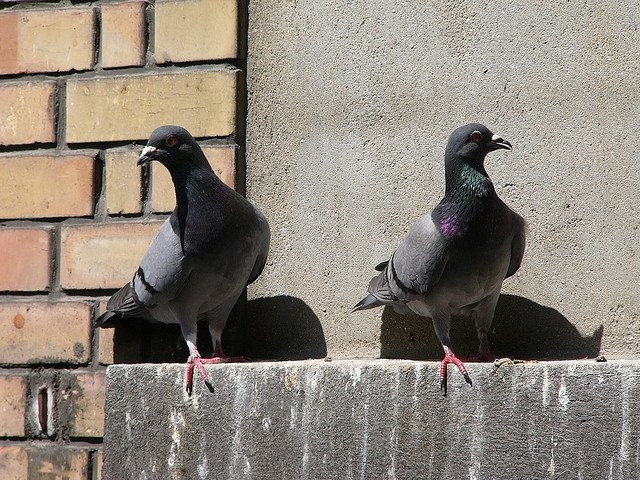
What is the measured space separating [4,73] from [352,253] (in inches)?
44.9

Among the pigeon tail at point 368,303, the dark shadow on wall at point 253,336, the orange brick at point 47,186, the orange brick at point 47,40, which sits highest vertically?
the orange brick at point 47,40

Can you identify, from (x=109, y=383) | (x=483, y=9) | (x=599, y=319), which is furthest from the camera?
(x=483, y=9)

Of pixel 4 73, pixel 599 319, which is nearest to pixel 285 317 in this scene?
pixel 599 319

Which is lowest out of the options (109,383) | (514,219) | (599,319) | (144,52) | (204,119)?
(109,383)

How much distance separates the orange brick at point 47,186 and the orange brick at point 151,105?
85 millimetres

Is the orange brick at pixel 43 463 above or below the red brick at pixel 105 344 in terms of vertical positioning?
below

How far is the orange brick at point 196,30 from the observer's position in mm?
2822

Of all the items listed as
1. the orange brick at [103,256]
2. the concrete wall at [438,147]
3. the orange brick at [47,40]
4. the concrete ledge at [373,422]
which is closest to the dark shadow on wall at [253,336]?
the concrete wall at [438,147]

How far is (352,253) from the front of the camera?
2848 millimetres

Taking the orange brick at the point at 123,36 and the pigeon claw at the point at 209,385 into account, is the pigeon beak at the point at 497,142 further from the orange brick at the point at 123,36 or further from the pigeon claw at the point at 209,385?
the orange brick at the point at 123,36

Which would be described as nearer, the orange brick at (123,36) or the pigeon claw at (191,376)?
the pigeon claw at (191,376)

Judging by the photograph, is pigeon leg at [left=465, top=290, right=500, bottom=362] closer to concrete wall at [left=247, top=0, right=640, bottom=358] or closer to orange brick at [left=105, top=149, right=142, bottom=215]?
concrete wall at [left=247, top=0, right=640, bottom=358]

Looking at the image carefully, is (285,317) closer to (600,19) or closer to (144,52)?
(144,52)

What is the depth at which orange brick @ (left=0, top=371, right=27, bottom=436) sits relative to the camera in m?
2.73
